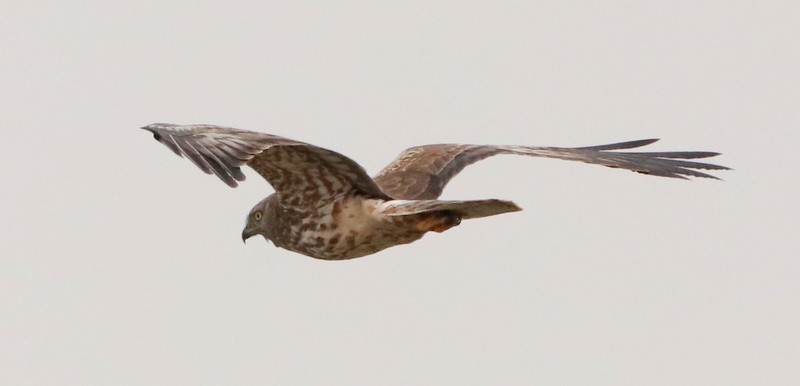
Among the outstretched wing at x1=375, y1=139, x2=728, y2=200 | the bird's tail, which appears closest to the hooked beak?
the outstretched wing at x1=375, y1=139, x2=728, y2=200

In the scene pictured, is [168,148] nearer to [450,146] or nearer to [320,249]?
[320,249]

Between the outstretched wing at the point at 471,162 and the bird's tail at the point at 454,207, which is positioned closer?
the bird's tail at the point at 454,207

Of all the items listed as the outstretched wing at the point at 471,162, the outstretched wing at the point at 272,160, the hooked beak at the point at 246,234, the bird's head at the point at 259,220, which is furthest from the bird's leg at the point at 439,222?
the hooked beak at the point at 246,234

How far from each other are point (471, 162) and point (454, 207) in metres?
1.91

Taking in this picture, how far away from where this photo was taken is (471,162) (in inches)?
506

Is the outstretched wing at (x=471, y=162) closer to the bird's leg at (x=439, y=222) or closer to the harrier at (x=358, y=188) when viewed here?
the harrier at (x=358, y=188)

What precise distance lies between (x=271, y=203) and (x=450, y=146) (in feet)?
5.52

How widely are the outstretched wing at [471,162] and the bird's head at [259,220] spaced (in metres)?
0.89

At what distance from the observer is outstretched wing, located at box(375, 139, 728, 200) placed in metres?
12.2

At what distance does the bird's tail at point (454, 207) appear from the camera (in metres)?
10.8

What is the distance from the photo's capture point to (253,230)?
12.6 metres

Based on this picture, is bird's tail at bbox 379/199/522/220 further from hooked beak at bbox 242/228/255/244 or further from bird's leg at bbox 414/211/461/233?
hooked beak at bbox 242/228/255/244

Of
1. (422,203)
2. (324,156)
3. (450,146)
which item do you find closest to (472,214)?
(422,203)

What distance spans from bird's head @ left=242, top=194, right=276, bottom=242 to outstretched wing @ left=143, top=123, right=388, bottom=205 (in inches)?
18.4
